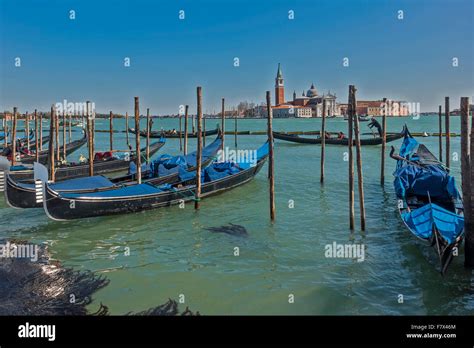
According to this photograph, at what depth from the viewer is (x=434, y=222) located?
18.8 feet

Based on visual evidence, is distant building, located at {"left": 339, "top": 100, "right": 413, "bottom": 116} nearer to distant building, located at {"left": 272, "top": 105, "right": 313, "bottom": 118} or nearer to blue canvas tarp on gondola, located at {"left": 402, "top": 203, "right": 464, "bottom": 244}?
distant building, located at {"left": 272, "top": 105, "right": 313, "bottom": 118}

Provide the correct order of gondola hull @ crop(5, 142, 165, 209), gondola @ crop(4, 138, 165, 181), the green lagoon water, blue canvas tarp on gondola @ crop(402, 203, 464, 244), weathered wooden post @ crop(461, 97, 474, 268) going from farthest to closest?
1. gondola @ crop(4, 138, 165, 181)
2. gondola hull @ crop(5, 142, 165, 209)
3. blue canvas tarp on gondola @ crop(402, 203, 464, 244)
4. weathered wooden post @ crop(461, 97, 474, 268)
5. the green lagoon water

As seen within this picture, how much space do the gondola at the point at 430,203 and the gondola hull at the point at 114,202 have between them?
4.76 meters

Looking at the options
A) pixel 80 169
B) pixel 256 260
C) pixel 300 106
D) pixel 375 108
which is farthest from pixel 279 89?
pixel 256 260

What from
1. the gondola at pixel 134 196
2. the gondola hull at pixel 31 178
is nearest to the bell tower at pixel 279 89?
the gondola hull at pixel 31 178

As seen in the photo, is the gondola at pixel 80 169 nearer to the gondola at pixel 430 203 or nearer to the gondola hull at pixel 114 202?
the gondola hull at pixel 114 202

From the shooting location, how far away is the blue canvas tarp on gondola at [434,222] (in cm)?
581

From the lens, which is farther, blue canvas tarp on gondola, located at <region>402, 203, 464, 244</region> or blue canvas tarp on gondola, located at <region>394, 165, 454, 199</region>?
blue canvas tarp on gondola, located at <region>394, 165, 454, 199</region>

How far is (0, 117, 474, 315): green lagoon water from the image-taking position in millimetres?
4953

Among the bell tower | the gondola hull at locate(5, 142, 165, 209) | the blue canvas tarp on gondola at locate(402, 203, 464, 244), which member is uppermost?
the bell tower

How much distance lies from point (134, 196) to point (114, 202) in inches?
19.0

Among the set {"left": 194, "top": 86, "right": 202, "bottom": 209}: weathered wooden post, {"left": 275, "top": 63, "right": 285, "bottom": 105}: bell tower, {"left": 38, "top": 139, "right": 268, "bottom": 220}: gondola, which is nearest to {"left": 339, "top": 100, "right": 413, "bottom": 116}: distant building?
{"left": 275, "top": 63, "right": 285, "bottom": 105}: bell tower
